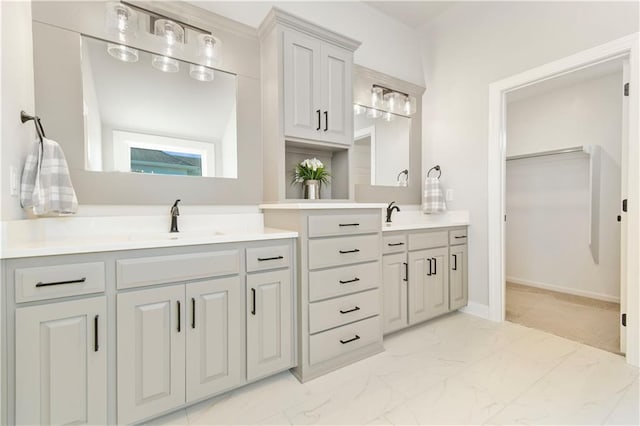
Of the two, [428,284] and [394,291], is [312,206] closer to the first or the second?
[394,291]

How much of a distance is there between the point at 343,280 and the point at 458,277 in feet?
4.87

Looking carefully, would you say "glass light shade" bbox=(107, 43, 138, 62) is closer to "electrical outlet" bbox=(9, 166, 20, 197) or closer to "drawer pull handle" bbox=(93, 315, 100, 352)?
"electrical outlet" bbox=(9, 166, 20, 197)

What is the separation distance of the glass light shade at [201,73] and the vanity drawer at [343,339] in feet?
6.33

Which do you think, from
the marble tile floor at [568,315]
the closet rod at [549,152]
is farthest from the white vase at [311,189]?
the closet rod at [549,152]

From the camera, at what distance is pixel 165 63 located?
194cm

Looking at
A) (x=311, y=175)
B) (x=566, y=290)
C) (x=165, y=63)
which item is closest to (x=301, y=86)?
(x=311, y=175)

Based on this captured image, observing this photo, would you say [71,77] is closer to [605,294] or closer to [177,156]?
[177,156]

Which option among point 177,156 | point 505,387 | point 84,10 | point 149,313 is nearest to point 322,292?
point 149,313

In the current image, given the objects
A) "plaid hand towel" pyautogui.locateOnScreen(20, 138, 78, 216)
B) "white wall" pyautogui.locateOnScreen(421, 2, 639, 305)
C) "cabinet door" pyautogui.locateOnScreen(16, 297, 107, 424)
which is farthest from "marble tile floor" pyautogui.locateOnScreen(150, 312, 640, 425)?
"plaid hand towel" pyautogui.locateOnScreen(20, 138, 78, 216)

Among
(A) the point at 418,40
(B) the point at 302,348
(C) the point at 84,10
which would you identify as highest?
(A) the point at 418,40

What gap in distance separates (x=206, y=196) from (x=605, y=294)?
4.27 m

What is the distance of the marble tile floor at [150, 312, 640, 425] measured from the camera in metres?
1.46

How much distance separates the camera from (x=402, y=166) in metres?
3.09

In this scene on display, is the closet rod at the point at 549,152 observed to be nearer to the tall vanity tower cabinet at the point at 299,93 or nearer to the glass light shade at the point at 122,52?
the tall vanity tower cabinet at the point at 299,93
